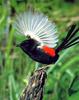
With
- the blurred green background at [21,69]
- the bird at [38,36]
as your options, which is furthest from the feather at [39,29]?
the blurred green background at [21,69]

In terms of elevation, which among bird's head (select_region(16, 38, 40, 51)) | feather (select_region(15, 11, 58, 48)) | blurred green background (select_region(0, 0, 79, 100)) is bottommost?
blurred green background (select_region(0, 0, 79, 100))

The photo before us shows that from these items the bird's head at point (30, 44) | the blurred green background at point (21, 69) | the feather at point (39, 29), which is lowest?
the blurred green background at point (21, 69)

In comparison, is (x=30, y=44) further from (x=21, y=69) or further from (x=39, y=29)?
(x=21, y=69)

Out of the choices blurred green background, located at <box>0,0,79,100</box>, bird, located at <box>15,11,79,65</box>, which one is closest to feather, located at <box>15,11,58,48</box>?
bird, located at <box>15,11,79,65</box>

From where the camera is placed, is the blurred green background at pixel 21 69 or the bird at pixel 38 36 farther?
the blurred green background at pixel 21 69

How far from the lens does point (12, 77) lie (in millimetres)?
1816

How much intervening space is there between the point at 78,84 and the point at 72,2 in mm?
2314

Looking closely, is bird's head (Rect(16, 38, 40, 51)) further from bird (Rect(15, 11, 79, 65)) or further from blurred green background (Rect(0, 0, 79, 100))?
blurred green background (Rect(0, 0, 79, 100))

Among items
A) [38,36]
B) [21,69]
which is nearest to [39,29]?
[38,36]

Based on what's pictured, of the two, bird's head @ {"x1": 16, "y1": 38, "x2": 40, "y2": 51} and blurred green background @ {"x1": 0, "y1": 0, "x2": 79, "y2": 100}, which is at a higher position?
bird's head @ {"x1": 16, "y1": 38, "x2": 40, "y2": 51}

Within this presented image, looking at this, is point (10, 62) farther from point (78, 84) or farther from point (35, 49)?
point (35, 49)

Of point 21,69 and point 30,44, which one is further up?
point 30,44

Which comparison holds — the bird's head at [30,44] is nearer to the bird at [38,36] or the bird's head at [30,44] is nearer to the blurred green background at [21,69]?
the bird at [38,36]

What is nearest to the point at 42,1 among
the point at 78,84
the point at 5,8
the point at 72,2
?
the point at 5,8
